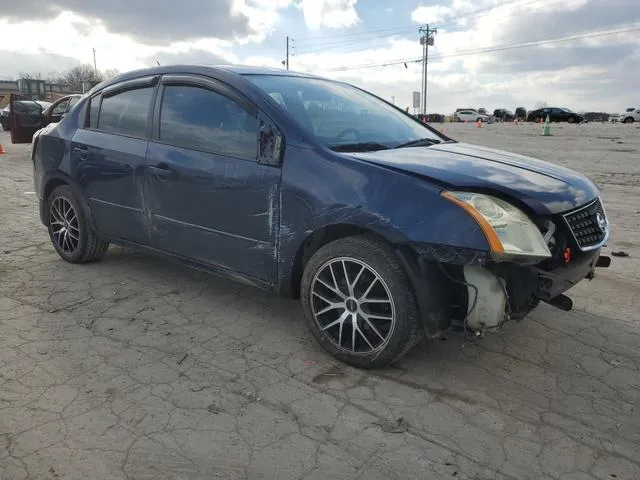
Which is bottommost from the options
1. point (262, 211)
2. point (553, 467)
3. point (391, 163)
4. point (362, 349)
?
point (553, 467)

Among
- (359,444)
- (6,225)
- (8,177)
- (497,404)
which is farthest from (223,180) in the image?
(8,177)

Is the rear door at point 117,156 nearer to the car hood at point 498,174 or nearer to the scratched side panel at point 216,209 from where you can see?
the scratched side panel at point 216,209

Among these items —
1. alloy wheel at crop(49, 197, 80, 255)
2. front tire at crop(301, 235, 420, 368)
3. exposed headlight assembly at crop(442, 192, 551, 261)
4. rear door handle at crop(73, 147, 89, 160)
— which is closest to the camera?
exposed headlight assembly at crop(442, 192, 551, 261)

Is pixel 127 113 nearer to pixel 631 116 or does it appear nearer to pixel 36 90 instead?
pixel 36 90

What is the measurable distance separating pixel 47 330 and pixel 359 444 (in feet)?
7.71

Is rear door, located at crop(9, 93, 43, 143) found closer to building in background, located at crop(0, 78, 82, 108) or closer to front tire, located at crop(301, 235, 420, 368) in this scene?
front tire, located at crop(301, 235, 420, 368)

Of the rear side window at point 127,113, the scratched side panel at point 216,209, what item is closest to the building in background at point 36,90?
the rear side window at point 127,113

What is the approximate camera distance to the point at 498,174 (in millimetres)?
3092

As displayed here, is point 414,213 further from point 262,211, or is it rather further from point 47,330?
point 47,330

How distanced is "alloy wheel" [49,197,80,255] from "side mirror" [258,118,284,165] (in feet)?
7.49

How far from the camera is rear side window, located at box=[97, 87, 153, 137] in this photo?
4.26 m

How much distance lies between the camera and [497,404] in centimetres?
291

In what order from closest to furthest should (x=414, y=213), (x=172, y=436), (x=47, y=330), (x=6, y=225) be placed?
1. (x=172, y=436)
2. (x=414, y=213)
3. (x=47, y=330)
4. (x=6, y=225)

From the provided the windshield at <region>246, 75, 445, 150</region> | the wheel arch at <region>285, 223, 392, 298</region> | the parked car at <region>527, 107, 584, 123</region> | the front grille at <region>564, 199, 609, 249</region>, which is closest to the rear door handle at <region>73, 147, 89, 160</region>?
the windshield at <region>246, 75, 445, 150</region>
